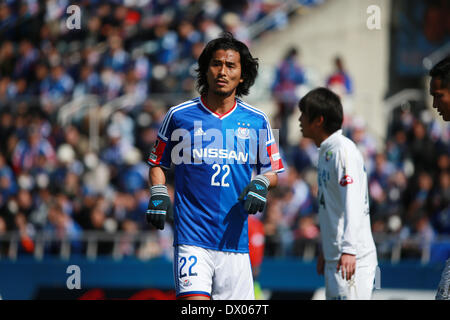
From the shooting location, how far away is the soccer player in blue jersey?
6082 millimetres

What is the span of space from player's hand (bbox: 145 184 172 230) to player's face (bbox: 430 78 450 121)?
7.00 feet

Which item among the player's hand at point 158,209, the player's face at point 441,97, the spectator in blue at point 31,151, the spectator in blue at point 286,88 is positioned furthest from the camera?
the spectator in blue at point 31,151

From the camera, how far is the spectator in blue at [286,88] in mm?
15133

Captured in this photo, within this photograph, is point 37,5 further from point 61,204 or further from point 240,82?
point 240,82

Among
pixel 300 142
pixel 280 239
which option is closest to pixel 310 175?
pixel 300 142

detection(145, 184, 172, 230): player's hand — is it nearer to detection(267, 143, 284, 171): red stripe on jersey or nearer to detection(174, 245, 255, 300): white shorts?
detection(174, 245, 255, 300): white shorts

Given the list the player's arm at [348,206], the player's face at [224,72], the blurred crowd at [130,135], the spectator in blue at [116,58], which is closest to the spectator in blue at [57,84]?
the blurred crowd at [130,135]

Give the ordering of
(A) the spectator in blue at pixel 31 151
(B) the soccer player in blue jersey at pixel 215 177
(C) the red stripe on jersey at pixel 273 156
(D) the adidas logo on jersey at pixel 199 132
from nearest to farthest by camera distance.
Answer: (B) the soccer player in blue jersey at pixel 215 177 < (D) the adidas logo on jersey at pixel 199 132 < (C) the red stripe on jersey at pixel 273 156 < (A) the spectator in blue at pixel 31 151

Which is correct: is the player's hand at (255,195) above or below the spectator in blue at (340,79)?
below

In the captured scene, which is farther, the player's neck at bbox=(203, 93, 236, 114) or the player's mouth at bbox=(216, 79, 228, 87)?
the player's neck at bbox=(203, 93, 236, 114)

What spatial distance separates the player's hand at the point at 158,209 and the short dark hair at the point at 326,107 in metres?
1.65

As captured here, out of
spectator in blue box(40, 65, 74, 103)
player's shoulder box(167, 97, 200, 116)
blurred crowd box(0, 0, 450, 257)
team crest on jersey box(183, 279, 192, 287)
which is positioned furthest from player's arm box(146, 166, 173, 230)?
spectator in blue box(40, 65, 74, 103)

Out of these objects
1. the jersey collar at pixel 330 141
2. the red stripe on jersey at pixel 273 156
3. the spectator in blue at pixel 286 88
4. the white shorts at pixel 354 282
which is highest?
the spectator in blue at pixel 286 88

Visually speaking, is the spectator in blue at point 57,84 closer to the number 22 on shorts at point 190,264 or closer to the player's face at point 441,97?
the number 22 on shorts at point 190,264
